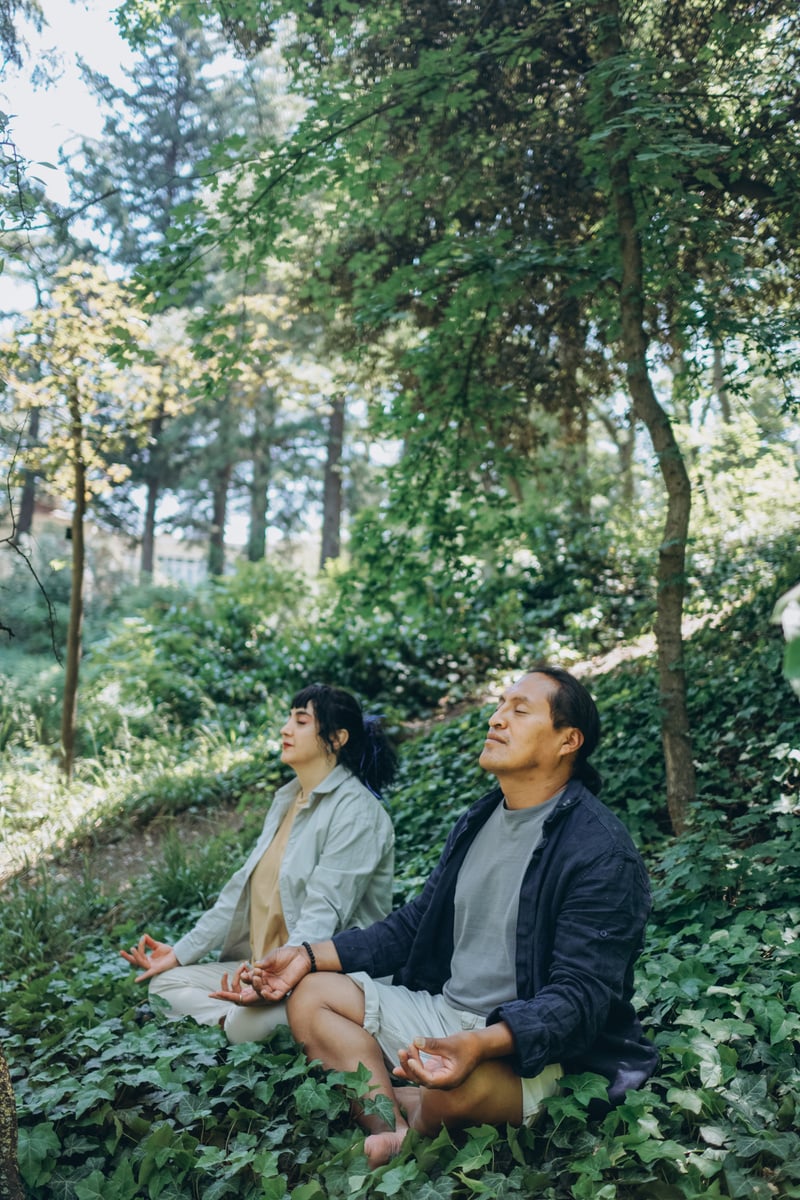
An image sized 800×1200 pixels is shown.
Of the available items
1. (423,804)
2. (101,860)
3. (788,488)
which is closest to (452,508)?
(423,804)

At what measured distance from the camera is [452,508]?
642 cm

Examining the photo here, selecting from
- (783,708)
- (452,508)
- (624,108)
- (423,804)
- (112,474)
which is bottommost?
(423,804)

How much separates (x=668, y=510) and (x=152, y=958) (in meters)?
3.17

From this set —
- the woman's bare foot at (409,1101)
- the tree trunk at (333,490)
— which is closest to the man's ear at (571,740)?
the woman's bare foot at (409,1101)

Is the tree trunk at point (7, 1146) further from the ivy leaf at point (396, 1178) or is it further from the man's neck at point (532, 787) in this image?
the man's neck at point (532, 787)

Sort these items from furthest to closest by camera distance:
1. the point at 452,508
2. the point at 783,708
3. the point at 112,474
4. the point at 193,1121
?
the point at 112,474
the point at 452,508
the point at 783,708
the point at 193,1121

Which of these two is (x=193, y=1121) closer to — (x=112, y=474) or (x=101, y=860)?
(x=101, y=860)

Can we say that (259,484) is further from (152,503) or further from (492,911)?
(492,911)

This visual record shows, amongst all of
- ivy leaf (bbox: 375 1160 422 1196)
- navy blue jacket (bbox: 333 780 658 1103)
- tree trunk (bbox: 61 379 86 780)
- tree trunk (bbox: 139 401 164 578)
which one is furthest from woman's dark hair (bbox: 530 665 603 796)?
tree trunk (bbox: 139 401 164 578)

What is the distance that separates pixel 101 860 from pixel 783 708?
4833mm

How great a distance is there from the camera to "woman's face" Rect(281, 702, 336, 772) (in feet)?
13.3

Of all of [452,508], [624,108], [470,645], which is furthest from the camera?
[470,645]

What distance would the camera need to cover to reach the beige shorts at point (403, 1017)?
2.98 metres

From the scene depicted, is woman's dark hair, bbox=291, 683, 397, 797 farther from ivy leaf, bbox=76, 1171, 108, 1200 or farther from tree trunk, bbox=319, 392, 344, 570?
tree trunk, bbox=319, 392, 344, 570
